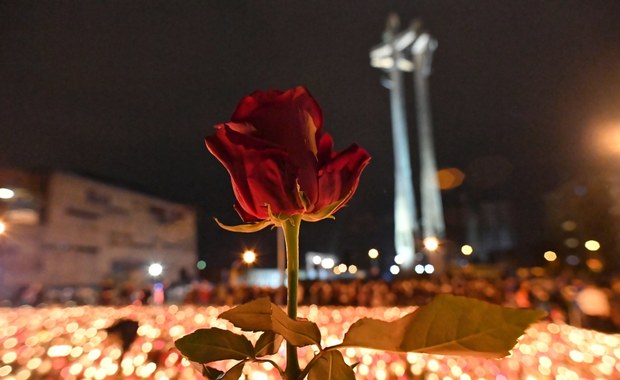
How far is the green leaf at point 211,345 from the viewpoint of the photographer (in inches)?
28.1

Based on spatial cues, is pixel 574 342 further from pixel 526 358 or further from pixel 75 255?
pixel 75 255

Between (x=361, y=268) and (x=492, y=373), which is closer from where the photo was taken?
(x=492, y=373)

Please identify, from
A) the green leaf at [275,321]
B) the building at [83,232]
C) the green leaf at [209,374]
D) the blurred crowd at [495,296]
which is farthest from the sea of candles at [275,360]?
the building at [83,232]

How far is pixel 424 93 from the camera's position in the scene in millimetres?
51719

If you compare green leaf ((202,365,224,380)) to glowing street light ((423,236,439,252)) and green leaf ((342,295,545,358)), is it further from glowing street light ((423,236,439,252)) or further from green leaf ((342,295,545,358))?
glowing street light ((423,236,439,252))

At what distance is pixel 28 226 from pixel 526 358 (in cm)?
2995

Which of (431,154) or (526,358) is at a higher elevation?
(431,154)

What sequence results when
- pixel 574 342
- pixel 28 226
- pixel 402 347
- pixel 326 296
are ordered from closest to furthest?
pixel 402 347 < pixel 574 342 < pixel 326 296 < pixel 28 226

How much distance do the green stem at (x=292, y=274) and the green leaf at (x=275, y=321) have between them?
6 centimetres

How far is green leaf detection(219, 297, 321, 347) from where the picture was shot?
2.09ft

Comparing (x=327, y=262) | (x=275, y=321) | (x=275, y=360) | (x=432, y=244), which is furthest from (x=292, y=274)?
(x=327, y=262)

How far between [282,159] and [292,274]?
166 mm

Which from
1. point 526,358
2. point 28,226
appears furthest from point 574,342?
point 28,226

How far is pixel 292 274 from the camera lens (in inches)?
28.9
